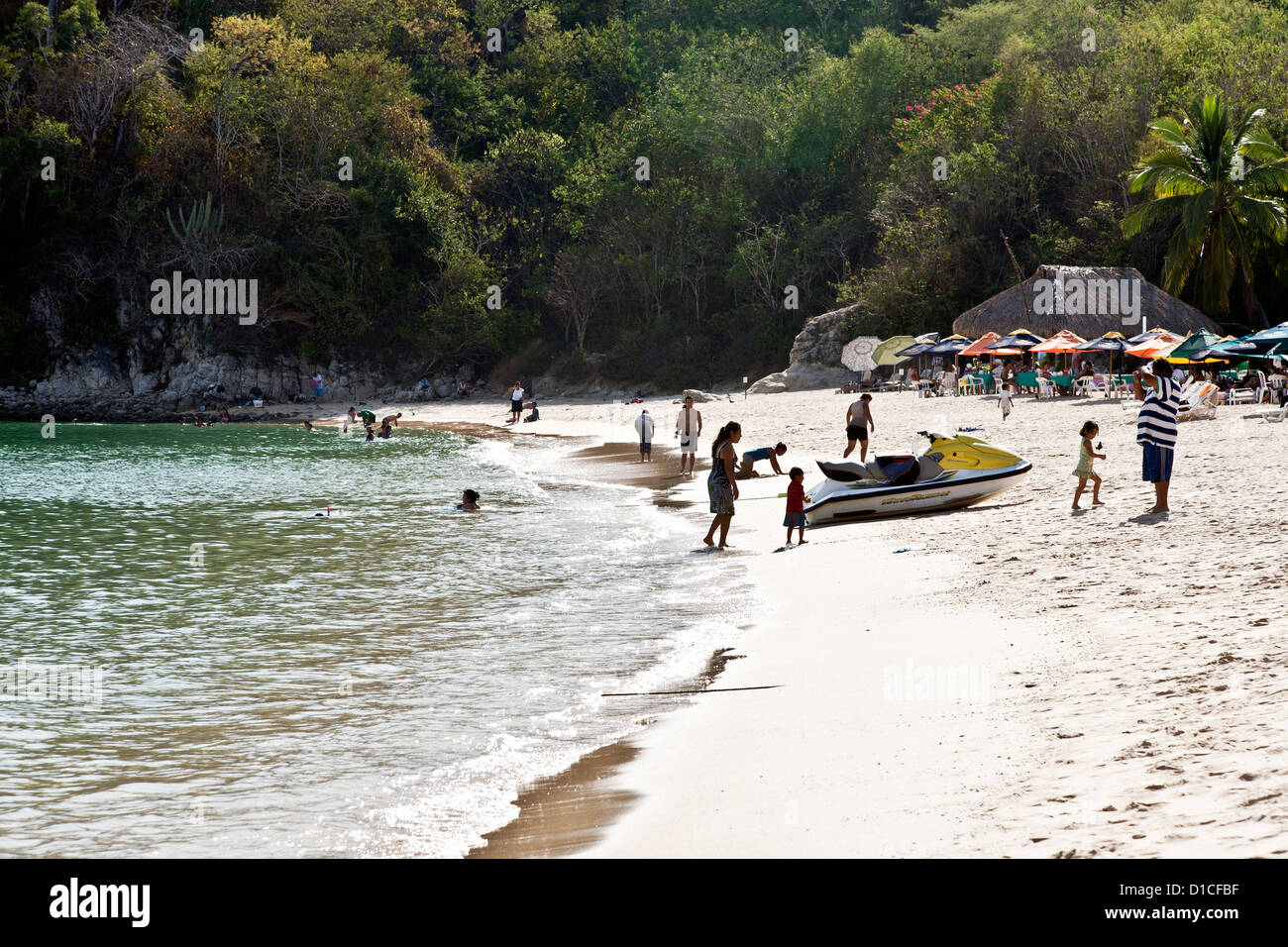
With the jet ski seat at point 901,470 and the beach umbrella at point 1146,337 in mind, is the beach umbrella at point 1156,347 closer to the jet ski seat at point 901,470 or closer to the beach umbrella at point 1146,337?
the beach umbrella at point 1146,337

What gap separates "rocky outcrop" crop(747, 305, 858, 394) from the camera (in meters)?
45.0

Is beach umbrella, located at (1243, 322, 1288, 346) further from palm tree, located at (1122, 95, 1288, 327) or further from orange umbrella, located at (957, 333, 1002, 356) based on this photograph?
palm tree, located at (1122, 95, 1288, 327)

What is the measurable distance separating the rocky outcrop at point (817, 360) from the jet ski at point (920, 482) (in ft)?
96.3

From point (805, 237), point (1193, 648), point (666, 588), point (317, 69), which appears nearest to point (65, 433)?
point (317, 69)

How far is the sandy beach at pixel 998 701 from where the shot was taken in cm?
495

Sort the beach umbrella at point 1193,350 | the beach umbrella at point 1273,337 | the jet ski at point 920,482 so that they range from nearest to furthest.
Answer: the jet ski at point 920,482, the beach umbrella at point 1273,337, the beach umbrella at point 1193,350

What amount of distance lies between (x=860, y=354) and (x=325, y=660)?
118 feet

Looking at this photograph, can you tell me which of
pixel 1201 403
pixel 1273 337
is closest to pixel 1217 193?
pixel 1273 337

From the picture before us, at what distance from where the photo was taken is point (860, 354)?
4359 centimetres

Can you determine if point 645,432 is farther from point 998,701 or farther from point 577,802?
point 577,802

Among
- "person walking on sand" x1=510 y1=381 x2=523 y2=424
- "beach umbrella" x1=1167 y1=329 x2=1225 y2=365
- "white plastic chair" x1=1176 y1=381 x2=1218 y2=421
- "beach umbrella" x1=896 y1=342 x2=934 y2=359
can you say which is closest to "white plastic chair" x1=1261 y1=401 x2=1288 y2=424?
"white plastic chair" x1=1176 y1=381 x2=1218 y2=421

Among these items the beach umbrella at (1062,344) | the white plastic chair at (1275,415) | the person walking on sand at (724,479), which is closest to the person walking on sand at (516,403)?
the beach umbrella at (1062,344)
